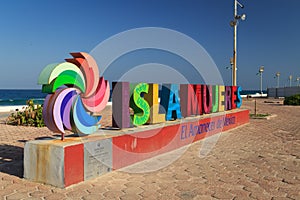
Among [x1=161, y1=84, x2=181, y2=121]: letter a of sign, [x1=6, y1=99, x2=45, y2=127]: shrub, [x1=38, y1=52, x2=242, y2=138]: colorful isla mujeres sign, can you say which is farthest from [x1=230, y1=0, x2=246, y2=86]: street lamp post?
[x1=6, y1=99, x2=45, y2=127]: shrub

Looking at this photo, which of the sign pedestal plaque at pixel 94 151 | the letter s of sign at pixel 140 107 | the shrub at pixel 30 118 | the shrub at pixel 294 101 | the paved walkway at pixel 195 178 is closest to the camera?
the paved walkway at pixel 195 178

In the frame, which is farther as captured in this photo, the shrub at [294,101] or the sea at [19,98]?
the sea at [19,98]

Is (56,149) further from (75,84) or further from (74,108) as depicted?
(75,84)

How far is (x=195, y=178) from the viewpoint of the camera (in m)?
5.10

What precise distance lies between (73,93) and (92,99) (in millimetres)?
546

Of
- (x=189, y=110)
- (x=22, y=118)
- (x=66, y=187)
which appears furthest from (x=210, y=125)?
(x=22, y=118)

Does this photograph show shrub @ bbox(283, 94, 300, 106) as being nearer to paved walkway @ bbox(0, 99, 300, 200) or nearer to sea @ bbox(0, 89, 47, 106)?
paved walkway @ bbox(0, 99, 300, 200)

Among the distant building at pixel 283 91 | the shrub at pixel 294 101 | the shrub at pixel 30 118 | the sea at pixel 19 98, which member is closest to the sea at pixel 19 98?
the sea at pixel 19 98

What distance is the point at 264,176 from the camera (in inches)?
207

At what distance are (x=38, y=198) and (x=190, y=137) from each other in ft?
17.0

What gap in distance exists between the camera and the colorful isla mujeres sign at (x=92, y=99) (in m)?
4.80

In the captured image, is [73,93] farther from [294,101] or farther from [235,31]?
[294,101]

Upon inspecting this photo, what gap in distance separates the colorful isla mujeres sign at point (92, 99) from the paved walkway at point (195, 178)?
1060mm

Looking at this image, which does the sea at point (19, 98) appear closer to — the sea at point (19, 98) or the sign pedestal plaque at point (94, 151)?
the sea at point (19, 98)
